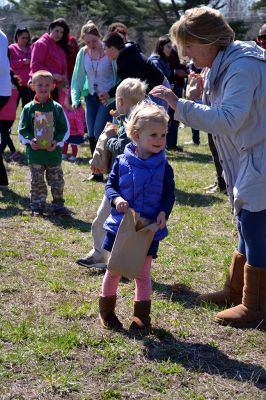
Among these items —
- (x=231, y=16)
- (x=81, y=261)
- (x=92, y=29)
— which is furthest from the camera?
(x=231, y=16)

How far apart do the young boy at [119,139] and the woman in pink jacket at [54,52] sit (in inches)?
207

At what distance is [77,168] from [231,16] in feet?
89.5

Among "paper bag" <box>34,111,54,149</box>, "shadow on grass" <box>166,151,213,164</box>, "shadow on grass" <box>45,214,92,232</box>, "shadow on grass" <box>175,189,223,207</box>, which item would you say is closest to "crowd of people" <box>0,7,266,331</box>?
"shadow on grass" <box>45,214,92,232</box>

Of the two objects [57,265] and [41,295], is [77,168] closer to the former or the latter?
[57,265]

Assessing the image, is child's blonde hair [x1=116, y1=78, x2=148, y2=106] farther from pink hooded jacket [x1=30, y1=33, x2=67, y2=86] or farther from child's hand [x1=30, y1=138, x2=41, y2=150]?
pink hooded jacket [x1=30, y1=33, x2=67, y2=86]

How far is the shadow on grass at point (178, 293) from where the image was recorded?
4680 millimetres

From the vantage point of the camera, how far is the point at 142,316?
4113 mm

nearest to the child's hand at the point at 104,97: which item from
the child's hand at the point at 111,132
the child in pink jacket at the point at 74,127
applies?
the child in pink jacket at the point at 74,127

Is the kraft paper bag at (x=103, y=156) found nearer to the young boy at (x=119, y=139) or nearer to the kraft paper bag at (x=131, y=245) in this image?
the young boy at (x=119, y=139)

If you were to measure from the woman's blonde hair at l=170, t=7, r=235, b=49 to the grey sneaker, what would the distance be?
79.0 inches

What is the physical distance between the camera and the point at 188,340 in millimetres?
4023

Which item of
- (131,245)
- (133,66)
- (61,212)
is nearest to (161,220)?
(131,245)

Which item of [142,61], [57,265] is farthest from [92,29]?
[57,265]

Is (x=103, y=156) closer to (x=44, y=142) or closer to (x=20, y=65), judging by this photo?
(x=44, y=142)
